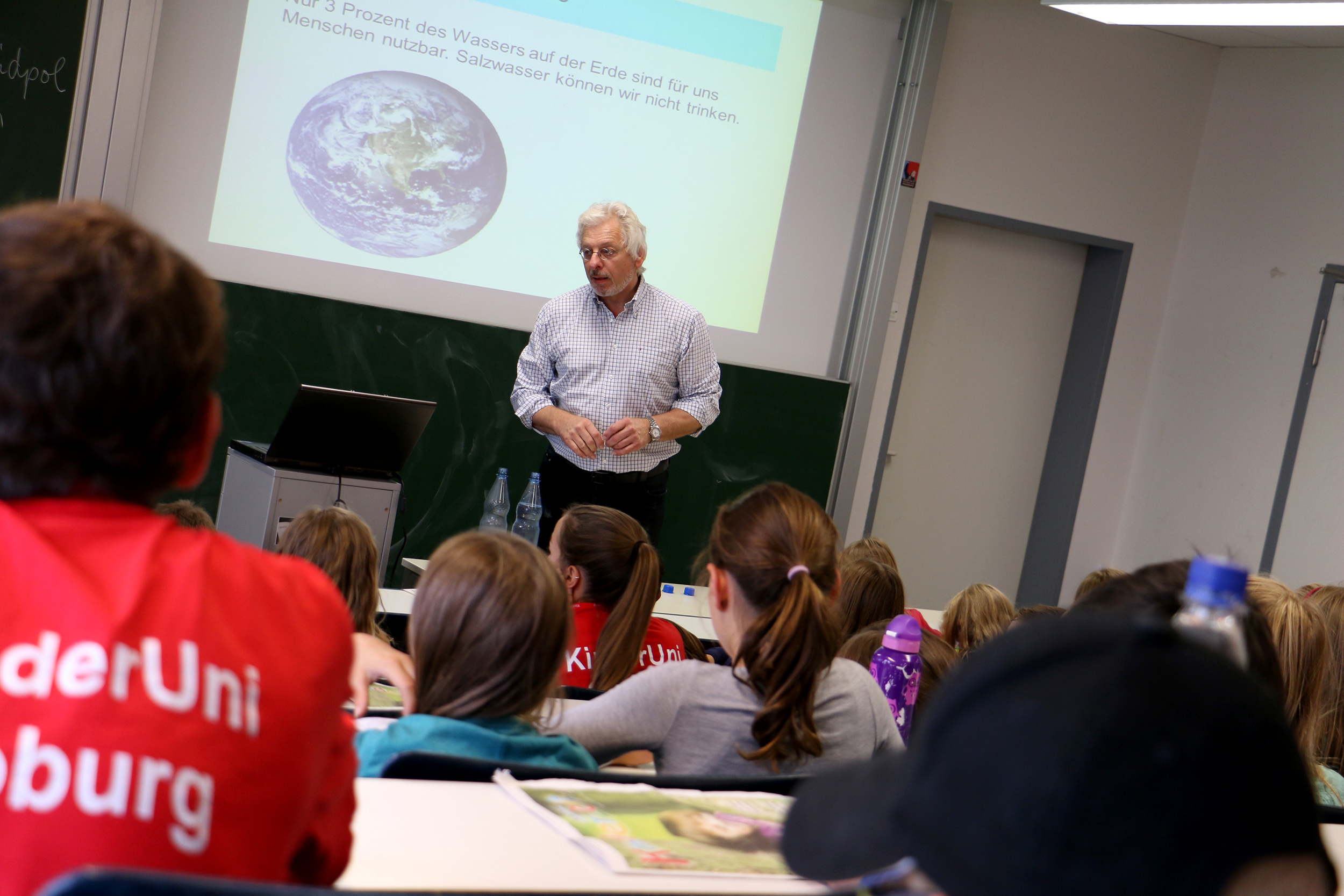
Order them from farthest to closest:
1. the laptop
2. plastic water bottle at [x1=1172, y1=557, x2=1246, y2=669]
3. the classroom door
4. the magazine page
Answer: the classroom door < the laptop < the magazine page < plastic water bottle at [x1=1172, y1=557, x2=1246, y2=669]

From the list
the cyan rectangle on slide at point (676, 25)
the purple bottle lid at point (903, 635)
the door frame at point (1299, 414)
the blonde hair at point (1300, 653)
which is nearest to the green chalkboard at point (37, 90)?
the cyan rectangle on slide at point (676, 25)

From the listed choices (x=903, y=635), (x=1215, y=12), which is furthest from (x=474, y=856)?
(x=1215, y=12)

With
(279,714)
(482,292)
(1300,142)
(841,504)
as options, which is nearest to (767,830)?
(279,714)

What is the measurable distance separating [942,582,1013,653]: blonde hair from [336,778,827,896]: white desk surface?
67.6 inches

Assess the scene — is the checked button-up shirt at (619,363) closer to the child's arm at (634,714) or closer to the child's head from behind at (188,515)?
the child's head from behind at (188,515)

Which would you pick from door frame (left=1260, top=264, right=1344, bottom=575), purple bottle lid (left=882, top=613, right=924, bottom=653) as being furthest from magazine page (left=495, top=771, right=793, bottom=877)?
door frame (left=1260, top=264, right=1344, bottom=575)

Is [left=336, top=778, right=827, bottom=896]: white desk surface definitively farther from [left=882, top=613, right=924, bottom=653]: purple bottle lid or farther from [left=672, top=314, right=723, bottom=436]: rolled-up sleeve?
[left=672, top=314, right=723, bottom=436]: rolled-up sleeve

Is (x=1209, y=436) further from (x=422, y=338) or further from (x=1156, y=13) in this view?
(x=422, y=338)

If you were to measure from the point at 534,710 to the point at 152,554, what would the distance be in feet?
2.32

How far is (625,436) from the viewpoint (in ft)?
11.0

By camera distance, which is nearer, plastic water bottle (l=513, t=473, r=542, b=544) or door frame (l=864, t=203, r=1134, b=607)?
plastic water bottle (l=513, t=473, r=542, b=544)

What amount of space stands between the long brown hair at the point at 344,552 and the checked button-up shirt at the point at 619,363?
1.37 meters

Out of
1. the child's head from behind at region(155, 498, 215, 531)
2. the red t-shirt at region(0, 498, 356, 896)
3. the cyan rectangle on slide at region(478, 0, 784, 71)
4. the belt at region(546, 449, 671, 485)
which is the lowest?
the child's head from behind at region(155, 498, 215, 531)

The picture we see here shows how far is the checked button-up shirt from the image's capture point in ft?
11.9
